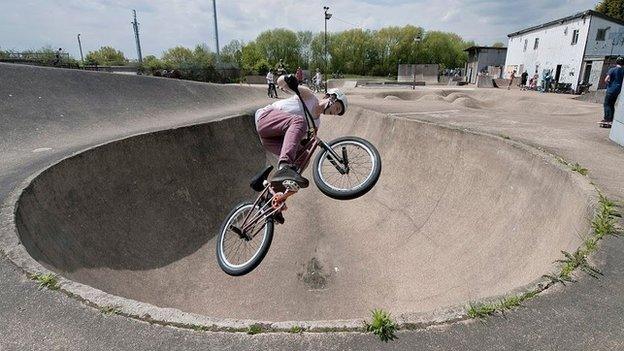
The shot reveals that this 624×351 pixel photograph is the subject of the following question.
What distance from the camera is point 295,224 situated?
1116 cm

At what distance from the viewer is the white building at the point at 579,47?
26.9 m

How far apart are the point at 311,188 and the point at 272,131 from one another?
869 centimetres

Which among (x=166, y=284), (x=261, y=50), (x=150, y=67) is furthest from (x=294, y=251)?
(x=261, y=50)

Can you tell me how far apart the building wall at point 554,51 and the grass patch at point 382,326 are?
112ft

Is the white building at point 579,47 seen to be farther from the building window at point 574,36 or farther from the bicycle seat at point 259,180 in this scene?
the bicycle seat at point 259,180

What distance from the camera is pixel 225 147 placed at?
1370cm

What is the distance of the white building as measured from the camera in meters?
26.9

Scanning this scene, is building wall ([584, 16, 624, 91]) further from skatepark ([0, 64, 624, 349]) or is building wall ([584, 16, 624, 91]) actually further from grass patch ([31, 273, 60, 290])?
grass patch ([31, 273, 60, 290])

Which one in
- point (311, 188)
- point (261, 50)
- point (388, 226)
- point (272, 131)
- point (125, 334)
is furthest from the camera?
point (261, 50)

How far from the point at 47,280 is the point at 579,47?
3680 cm

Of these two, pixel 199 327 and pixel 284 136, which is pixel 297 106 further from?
pixel 199 327

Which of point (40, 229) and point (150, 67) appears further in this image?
point (150, 67)

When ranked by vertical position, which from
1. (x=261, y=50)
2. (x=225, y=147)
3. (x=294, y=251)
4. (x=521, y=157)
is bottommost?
(x=294, y=251)

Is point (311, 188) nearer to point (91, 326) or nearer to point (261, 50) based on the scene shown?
point (91, 326)
